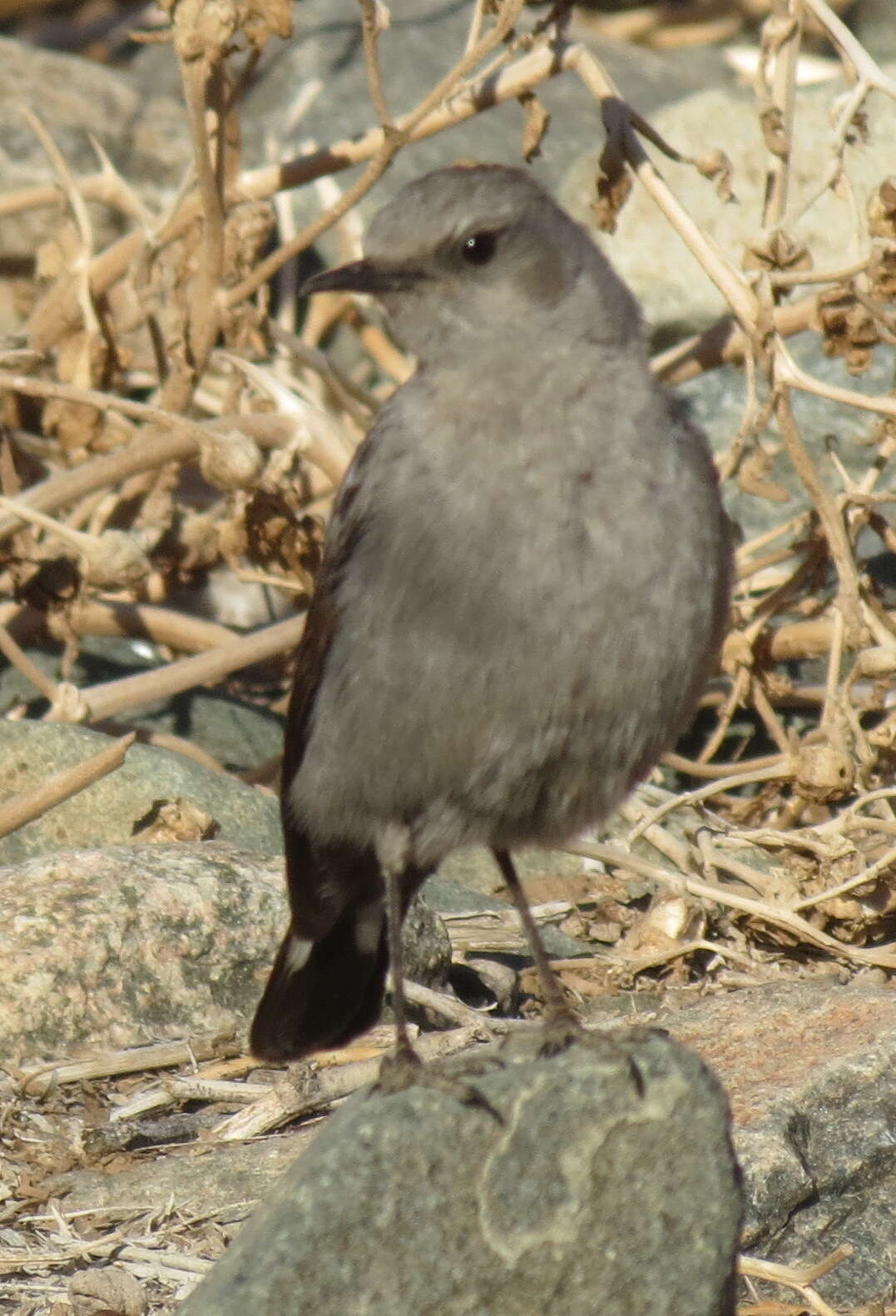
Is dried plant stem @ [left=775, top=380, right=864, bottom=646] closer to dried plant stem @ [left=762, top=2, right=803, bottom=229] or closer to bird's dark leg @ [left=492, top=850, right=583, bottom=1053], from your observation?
dried plant stem @ [left=762, top=2, right=803, bottom=229]

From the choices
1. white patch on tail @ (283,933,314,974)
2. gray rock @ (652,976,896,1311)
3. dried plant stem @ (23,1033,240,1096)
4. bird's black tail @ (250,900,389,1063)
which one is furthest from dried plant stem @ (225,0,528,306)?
gray rock @ (652,976,896,1311)

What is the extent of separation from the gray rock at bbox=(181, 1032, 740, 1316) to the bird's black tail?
1211 millimetres

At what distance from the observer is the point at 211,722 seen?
7461 mm

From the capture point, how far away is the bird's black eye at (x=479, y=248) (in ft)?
14.7

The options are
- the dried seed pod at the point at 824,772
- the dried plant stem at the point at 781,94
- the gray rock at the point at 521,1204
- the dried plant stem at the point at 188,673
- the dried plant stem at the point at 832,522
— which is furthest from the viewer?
the dried plant stem at the point at 188,673

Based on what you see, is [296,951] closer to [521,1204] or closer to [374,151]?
[521,1204]

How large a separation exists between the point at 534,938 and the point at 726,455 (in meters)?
1.90

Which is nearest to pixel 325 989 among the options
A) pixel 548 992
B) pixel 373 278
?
pixel 548 992

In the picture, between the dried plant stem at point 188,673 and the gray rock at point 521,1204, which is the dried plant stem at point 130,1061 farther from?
the dried plant stem at point 188,673

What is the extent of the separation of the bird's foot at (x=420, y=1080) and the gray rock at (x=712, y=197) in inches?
220

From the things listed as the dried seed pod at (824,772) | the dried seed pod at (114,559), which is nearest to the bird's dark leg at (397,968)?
the dried seed pod at (824,772)

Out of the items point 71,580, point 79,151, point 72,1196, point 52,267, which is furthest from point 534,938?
point 79,151

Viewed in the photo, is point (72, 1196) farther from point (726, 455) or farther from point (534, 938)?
point (726, 455)

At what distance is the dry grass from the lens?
5754mm
